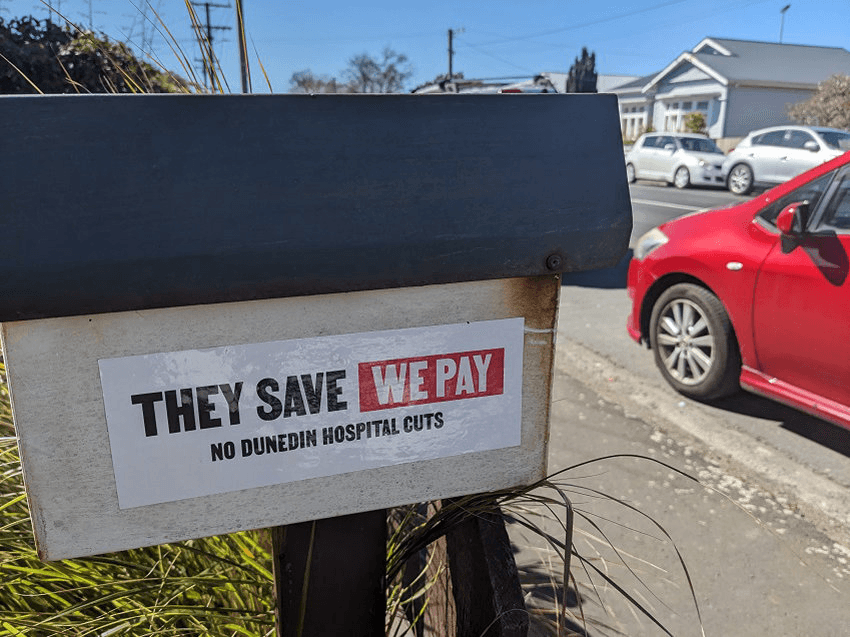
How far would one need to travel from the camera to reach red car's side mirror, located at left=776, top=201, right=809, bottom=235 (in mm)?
3682

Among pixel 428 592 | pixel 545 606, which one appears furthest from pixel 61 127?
pixel 545 606

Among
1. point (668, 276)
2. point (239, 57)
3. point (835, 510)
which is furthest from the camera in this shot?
point (668, 276)

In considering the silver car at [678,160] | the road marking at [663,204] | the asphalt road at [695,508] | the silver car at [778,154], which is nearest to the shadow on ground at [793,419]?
the asphalt road at [695,508]

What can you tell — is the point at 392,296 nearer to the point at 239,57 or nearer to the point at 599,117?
the point at 599,117

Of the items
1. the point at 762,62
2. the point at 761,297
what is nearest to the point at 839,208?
the point at 761,297

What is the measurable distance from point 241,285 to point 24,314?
26 cm

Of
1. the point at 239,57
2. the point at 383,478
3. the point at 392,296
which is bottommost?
the point at 383,478

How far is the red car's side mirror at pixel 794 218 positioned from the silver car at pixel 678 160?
60.0ft

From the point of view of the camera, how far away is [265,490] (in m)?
1.05

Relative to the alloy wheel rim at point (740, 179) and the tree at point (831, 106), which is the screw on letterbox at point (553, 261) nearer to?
the alloy wheel rim at point (740, 179)

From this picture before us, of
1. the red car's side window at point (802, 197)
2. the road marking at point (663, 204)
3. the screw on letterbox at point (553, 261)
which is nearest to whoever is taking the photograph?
the screw on letterbox at point (553, 261)

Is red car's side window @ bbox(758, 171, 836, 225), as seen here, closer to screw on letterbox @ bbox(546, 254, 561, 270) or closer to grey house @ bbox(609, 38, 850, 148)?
screw on letterbox @ bbox(546, 254, 561, 270)

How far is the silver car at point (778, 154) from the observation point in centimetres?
1736

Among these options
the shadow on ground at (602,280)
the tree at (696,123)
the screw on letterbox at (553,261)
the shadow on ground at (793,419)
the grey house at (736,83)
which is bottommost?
the shadow on ground at (793,419)
